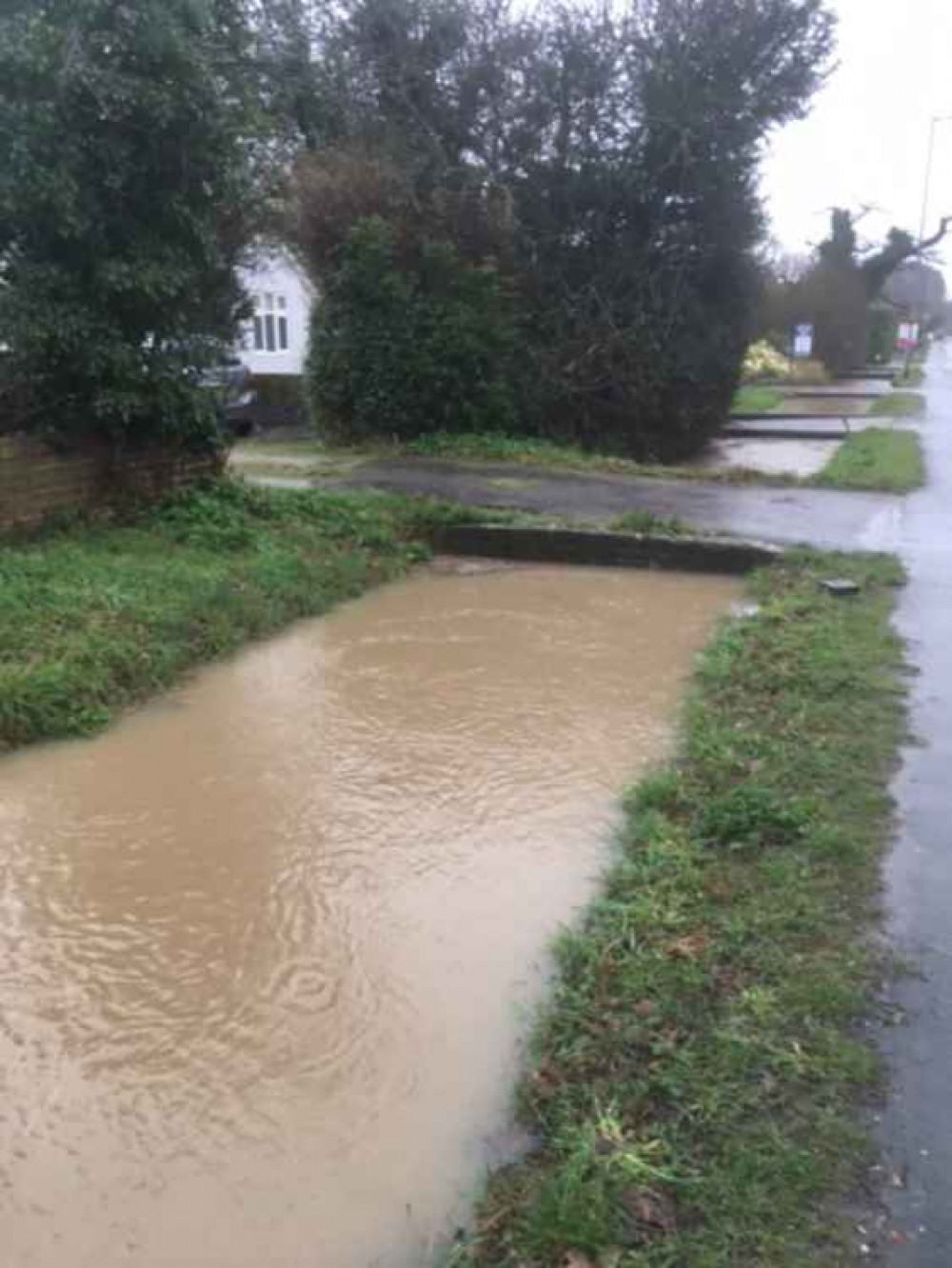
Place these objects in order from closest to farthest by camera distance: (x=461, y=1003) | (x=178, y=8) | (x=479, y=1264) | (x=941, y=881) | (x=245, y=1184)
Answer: (x=479, y=1264) → (x=245, y=1184) → (x=461, y=1003) → (x=941, y=881) → (x=178, y=8)

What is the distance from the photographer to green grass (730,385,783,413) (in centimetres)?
2725

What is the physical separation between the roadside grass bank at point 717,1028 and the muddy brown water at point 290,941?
0.21 meters

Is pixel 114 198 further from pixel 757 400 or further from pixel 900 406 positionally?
pixel 900 406

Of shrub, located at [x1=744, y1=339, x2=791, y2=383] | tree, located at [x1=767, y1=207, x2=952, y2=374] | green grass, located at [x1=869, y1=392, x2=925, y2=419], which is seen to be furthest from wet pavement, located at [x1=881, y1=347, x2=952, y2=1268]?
tree, located at [x1=767, y1=207, x2=952, y2=374]

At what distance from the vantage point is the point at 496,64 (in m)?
15.8

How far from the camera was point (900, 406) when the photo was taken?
29219 mm

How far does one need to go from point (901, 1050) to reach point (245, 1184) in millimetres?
1826

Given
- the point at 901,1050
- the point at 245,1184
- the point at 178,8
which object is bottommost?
the point at 245,1184

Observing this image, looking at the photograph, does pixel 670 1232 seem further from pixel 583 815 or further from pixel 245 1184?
→ pixel 583 815

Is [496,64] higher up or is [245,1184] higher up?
[496,64]

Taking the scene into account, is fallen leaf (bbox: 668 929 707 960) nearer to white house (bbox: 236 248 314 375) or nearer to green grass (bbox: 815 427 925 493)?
green grass (bbox: 815 427 925 493)

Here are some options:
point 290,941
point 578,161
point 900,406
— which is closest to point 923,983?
point 290,941

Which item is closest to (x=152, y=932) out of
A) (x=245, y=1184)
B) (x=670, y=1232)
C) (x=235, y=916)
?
(x=235, y=916)

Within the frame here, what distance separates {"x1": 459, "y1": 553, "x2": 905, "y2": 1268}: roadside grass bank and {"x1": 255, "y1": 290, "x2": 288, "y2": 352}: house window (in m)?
29.9
